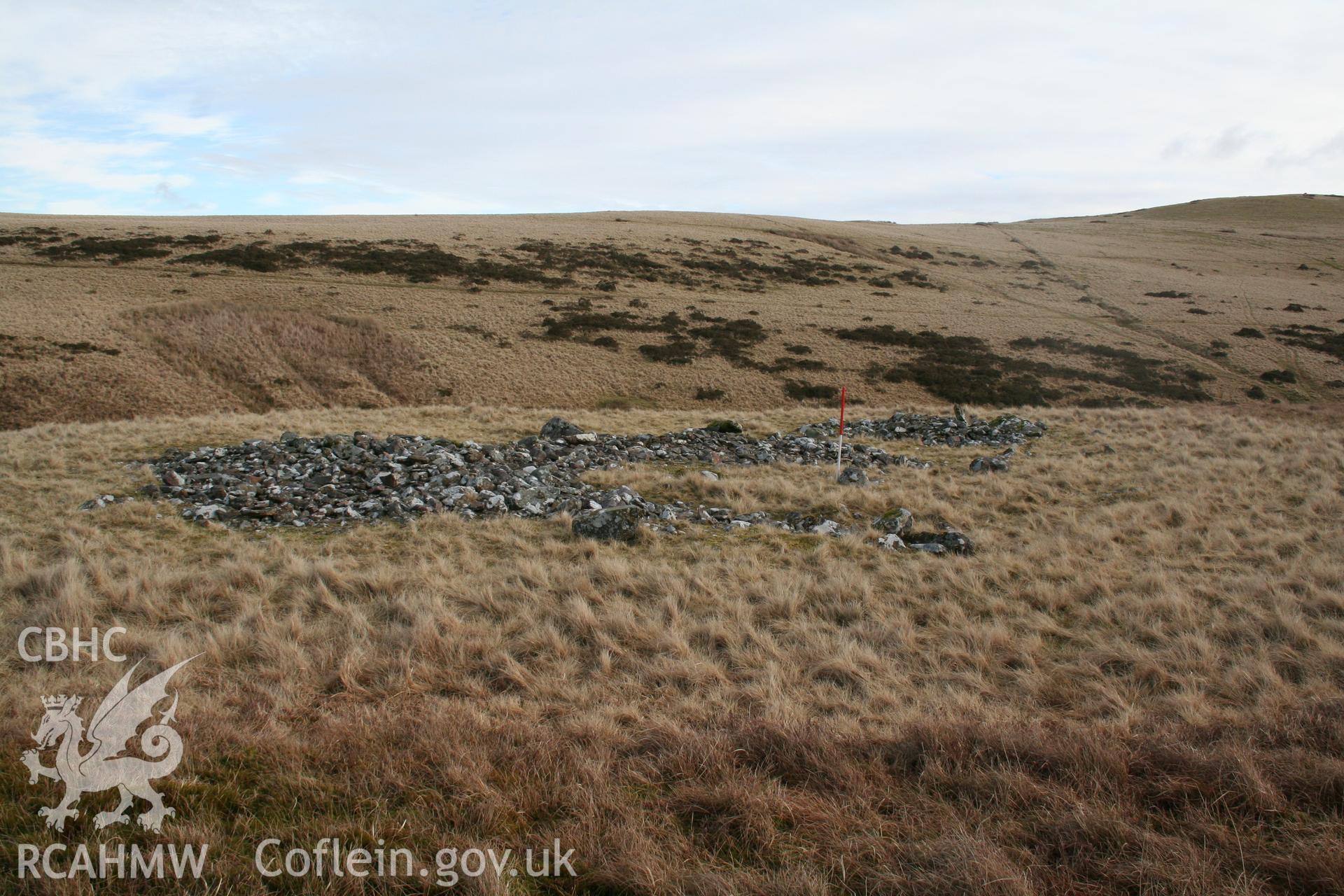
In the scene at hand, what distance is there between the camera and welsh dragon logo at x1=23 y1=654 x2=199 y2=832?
145 inches

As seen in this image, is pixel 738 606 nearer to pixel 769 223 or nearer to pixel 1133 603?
pixel 1133 603

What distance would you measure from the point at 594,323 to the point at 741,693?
137ft

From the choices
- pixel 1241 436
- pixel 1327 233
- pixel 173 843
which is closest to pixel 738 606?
pixel 173 843

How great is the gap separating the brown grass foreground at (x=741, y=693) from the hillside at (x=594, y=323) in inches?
967

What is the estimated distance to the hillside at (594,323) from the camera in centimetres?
3525

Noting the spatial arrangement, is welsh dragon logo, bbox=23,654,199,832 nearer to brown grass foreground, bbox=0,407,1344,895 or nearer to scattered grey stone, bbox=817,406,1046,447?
brown grass foreground, bbox=0,407,1344,895

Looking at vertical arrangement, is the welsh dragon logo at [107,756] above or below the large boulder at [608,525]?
above

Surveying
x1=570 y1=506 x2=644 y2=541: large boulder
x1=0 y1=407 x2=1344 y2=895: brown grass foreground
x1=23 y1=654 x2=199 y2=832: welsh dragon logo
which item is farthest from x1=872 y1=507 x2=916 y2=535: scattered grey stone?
x1=23 y1=654 x2=199 y2=832: welsh dragon logo

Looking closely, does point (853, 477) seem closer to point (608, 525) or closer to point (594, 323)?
point (608, 525)

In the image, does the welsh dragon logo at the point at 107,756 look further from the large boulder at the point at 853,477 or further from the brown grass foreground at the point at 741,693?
the large boulder at the point at 853,477

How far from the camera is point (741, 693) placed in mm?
5918

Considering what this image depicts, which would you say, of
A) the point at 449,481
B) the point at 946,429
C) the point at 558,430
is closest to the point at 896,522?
the point at 449,481

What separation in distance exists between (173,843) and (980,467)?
16.5m

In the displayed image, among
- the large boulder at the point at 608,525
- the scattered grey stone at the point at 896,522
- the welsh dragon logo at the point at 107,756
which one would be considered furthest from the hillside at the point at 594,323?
the welsh dragon logo at the point at 107,756
